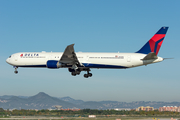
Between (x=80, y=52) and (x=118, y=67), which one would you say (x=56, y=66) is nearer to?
(x=80, y=52)

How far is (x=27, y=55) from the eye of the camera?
2192 inches

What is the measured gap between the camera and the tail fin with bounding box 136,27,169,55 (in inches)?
2014

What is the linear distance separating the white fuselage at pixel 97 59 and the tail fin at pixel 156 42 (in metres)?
1.89

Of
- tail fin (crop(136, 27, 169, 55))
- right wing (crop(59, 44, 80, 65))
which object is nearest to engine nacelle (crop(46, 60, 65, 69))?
right wing (crop(59, 44, 80, 65))

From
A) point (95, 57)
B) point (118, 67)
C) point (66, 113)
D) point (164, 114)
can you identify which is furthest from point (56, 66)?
point (164, 114)

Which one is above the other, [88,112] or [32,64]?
[32,64]

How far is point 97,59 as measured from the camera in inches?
2021

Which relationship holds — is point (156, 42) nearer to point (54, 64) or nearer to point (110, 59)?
point (110, 59)

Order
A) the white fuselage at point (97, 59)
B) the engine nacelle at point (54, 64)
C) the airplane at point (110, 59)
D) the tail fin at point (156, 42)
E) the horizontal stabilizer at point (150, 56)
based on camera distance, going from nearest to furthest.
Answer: the horizontal stabilizer at point (150, 56) → the airplane at point (110, 59) → the white fuselage at point (97, 59) → the engine nacelle at point (54, 64) → the tail fin at point (156, 42)

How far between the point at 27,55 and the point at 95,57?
15.0 m

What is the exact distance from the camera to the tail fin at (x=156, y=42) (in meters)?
51.2

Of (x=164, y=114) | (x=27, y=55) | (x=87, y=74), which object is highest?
(x=27, y=55)

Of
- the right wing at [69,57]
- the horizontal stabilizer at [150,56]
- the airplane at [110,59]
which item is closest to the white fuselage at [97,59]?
the airplane at [110,59]

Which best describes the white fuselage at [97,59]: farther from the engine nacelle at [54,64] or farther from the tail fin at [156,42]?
the engine nacelle at [54,64]
